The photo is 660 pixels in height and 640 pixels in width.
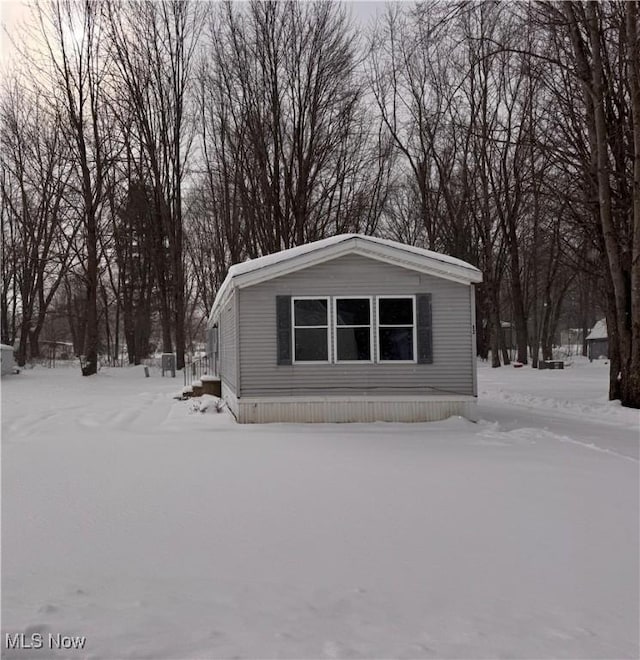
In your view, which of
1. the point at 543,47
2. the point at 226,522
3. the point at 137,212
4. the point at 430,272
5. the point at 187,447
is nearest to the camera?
the point at 226,522

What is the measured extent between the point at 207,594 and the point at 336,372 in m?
7.05

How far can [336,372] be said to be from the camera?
395 inches

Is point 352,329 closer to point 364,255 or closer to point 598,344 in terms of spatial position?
point 364,255

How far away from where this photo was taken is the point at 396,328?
33.1 feet

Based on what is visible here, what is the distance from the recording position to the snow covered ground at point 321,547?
269cm

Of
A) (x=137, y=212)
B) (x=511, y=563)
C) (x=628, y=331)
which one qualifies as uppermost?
(x=137, y=212)

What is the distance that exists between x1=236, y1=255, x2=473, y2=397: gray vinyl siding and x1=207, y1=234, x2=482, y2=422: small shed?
0.06 feet

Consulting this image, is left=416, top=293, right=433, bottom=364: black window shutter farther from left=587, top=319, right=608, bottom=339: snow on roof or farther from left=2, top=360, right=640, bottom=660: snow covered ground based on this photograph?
left=587, top=319, right=608, bottom=339: snow on roof

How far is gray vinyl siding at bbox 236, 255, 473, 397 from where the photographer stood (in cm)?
1001

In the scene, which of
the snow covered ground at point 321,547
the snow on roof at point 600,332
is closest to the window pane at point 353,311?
the snow covered ground at point 321,547

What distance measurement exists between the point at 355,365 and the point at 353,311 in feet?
3.33

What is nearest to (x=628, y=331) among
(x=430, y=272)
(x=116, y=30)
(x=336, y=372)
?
(x=430, y=272)

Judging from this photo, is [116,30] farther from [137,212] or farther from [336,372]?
[336,372]

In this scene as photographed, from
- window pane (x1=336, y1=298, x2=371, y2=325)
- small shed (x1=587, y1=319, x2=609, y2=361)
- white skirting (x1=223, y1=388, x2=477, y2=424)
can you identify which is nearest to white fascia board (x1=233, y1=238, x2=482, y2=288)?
window pane (x1=336, y1=298, x2=371, y2=325)
